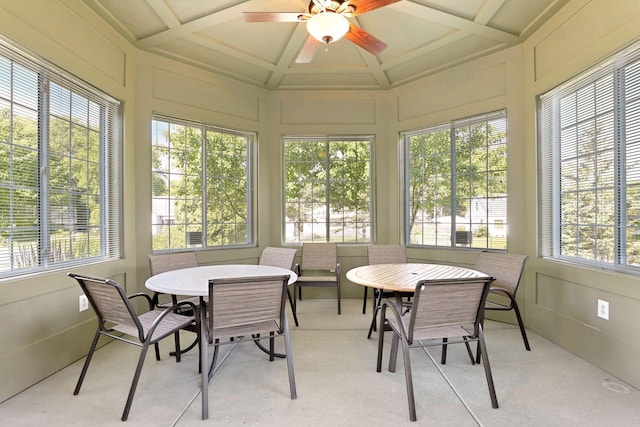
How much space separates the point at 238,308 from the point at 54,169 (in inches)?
Answer: 78.6

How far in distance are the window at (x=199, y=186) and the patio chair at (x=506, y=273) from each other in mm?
2918

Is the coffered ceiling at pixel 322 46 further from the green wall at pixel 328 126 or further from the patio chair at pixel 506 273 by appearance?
the patio chair at pixel 506 273

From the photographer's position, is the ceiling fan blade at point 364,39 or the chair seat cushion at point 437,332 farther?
the ceiling fan blade at point 364,39

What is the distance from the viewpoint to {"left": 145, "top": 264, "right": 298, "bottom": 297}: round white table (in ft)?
6.99

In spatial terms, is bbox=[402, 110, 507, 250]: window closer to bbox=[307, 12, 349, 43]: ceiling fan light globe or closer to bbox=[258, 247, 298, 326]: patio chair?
bbox=[258, 247, 298, 326]: patio chair

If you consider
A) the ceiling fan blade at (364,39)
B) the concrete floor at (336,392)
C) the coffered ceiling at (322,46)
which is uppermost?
the coffered ceiling at (322,46)

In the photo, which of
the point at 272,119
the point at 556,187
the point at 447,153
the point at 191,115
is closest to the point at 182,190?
the point at 191,115

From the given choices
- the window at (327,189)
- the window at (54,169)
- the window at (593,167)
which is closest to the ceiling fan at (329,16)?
the window at (54,169)

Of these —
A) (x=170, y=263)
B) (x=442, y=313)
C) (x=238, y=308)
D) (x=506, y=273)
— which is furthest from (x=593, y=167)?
(x=170, y=263)

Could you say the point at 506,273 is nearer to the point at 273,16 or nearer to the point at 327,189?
the point at 327,189

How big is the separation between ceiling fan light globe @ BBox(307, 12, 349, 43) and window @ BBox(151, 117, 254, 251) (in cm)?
229

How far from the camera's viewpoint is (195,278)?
8.25 ft

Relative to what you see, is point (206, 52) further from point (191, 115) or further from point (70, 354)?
point (70, 354)

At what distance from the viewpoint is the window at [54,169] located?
2.22m
